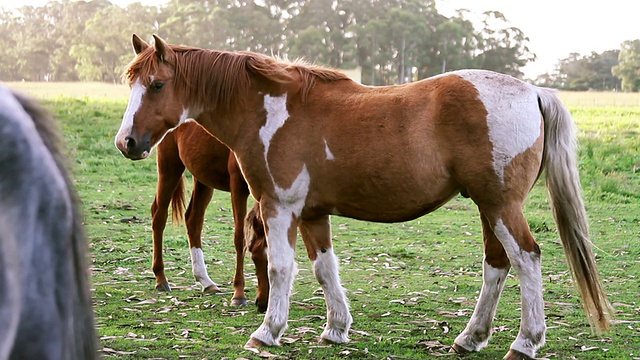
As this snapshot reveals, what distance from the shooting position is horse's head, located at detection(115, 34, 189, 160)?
4551mm

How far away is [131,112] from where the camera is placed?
4.55 m

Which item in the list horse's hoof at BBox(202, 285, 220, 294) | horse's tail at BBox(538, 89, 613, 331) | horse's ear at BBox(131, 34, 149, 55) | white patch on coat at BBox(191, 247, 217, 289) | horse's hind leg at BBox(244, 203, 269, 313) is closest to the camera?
horse's tail at BBox(538, 89, 613, 331)

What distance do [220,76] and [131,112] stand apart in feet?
1.88

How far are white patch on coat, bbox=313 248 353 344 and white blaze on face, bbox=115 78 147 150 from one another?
4.43 feet

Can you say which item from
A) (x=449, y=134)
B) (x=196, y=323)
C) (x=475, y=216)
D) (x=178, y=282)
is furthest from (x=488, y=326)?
(x=475, y=216)

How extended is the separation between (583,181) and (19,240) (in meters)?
12.7

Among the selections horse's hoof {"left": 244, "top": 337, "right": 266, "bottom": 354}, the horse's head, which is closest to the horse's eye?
the horse's head

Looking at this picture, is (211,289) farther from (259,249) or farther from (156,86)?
(156,86)

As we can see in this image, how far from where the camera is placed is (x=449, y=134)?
163 inches

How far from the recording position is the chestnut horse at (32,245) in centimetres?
71

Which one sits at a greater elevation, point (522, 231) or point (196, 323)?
point (522, 231)

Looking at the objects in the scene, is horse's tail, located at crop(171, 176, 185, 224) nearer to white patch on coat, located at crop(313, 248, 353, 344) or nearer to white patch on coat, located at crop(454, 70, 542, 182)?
white patch on coat, located at crop(313, 248, 353, 344)

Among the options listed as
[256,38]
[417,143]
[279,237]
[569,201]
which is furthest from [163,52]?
[256,38]

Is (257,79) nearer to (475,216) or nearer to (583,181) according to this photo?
(475,216)
